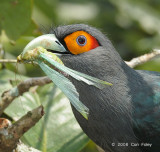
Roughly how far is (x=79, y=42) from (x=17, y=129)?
3.17 feet

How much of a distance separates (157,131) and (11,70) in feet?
7.69

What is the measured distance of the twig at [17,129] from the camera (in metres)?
3.20

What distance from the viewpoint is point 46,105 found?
14.9 ft

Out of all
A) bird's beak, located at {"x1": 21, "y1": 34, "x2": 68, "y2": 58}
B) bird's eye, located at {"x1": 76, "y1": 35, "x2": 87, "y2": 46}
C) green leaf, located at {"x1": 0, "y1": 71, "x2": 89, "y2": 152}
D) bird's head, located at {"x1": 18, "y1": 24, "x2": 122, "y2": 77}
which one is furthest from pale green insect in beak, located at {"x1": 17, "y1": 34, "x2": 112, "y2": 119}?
green leaf, located at {"x1": 0, "y1": 71, "x2": 89, "y2": 152}

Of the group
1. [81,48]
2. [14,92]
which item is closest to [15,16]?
[14,92]

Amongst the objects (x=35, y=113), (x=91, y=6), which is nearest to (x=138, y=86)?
(x=35, y=113)

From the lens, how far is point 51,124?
171 inches

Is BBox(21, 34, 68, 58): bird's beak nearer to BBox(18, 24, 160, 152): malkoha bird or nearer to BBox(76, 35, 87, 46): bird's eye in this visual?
BBox(18, 24, 160, 152): malkoha bird

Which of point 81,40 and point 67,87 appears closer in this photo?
point 67,87

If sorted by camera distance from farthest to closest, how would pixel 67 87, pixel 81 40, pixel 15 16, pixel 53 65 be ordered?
pixel 15 16 → pixel 81 40 → pixel 53 65 → pixel 67 87

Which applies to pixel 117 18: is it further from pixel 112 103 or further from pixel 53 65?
pixel 53 65

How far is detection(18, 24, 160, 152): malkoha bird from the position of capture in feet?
11.6

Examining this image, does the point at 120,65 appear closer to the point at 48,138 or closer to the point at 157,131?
the point at 157,131

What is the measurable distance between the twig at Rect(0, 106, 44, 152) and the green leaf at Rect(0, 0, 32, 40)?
169 cm
